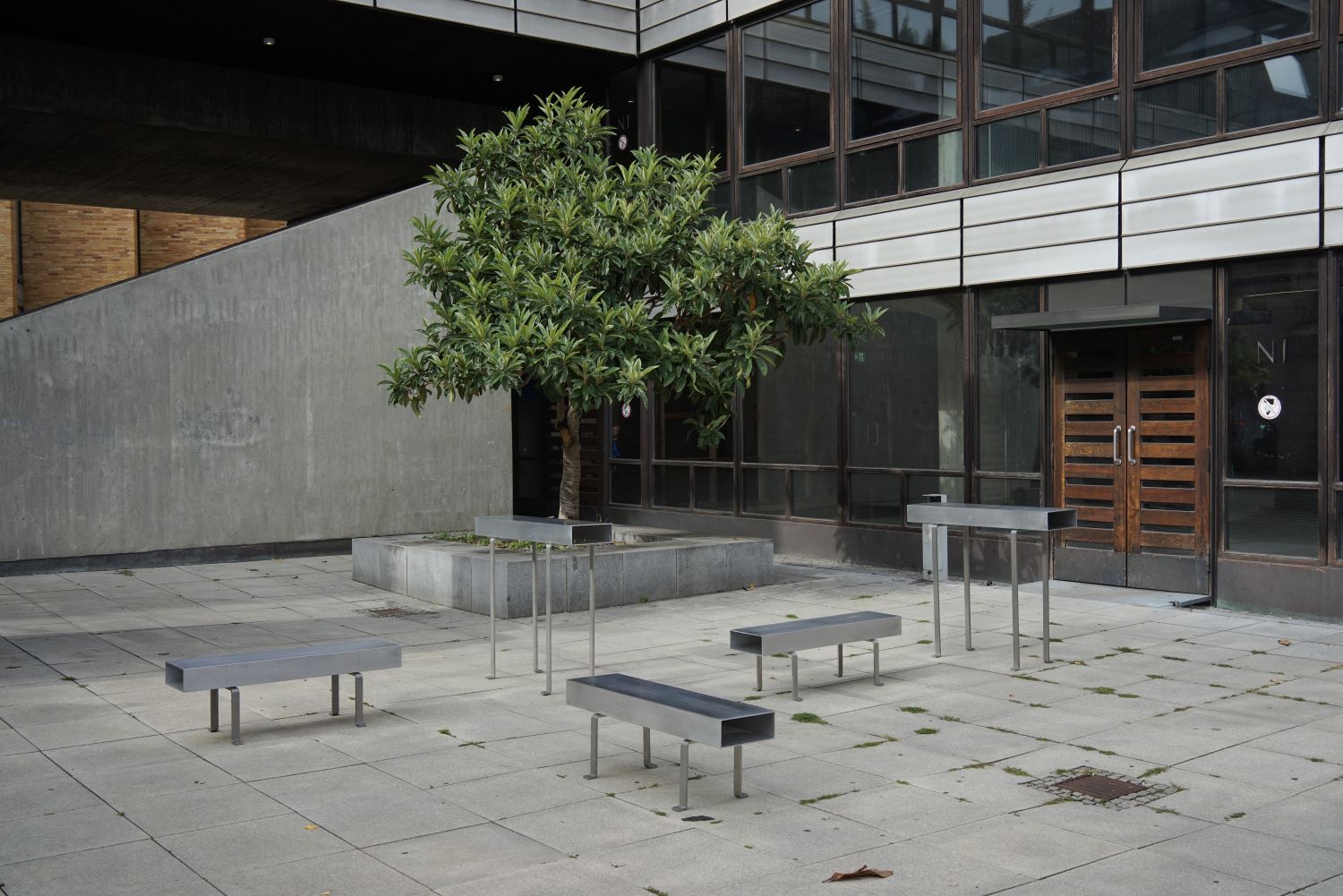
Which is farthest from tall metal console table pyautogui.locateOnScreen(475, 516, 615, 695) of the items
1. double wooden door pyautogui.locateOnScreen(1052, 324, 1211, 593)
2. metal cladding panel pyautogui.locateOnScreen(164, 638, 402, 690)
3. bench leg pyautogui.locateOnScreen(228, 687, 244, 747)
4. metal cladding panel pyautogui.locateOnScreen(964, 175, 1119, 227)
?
metal cladding panel pyautogui.locateOnScreen(964, 175, 1119, 227)

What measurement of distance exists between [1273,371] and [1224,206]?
163cm

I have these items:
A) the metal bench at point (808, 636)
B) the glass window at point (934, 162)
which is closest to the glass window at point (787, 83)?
the glass window at point (934, 162)

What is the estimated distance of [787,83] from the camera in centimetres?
1667

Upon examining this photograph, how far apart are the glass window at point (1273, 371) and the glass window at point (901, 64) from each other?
4339 mm

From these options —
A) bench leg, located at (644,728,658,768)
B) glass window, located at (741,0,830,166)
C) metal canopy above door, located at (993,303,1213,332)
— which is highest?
glass window, located at (741,0,830,166)

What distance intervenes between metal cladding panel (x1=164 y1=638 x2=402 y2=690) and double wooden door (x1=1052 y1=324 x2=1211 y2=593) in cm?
820

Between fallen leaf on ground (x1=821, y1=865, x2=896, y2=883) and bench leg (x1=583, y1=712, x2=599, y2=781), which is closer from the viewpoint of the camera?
fallen leaf on ground (x1=821, y1=865, x2=896, y2=883)

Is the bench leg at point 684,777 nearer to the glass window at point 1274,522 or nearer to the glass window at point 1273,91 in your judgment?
the glass window at point 1274,522

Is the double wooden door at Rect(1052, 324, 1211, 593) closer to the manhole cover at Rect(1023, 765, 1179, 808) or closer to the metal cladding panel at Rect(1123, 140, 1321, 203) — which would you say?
the metal cladding panel at Rect(1123, 140, 1321, 203)

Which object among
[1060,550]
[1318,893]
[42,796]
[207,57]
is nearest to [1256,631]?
[1060,550]

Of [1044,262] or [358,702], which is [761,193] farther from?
[358,702]

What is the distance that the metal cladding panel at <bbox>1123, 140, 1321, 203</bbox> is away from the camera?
1137 centimetres

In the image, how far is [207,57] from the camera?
1870cm

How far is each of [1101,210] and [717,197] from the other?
20.6 ft
